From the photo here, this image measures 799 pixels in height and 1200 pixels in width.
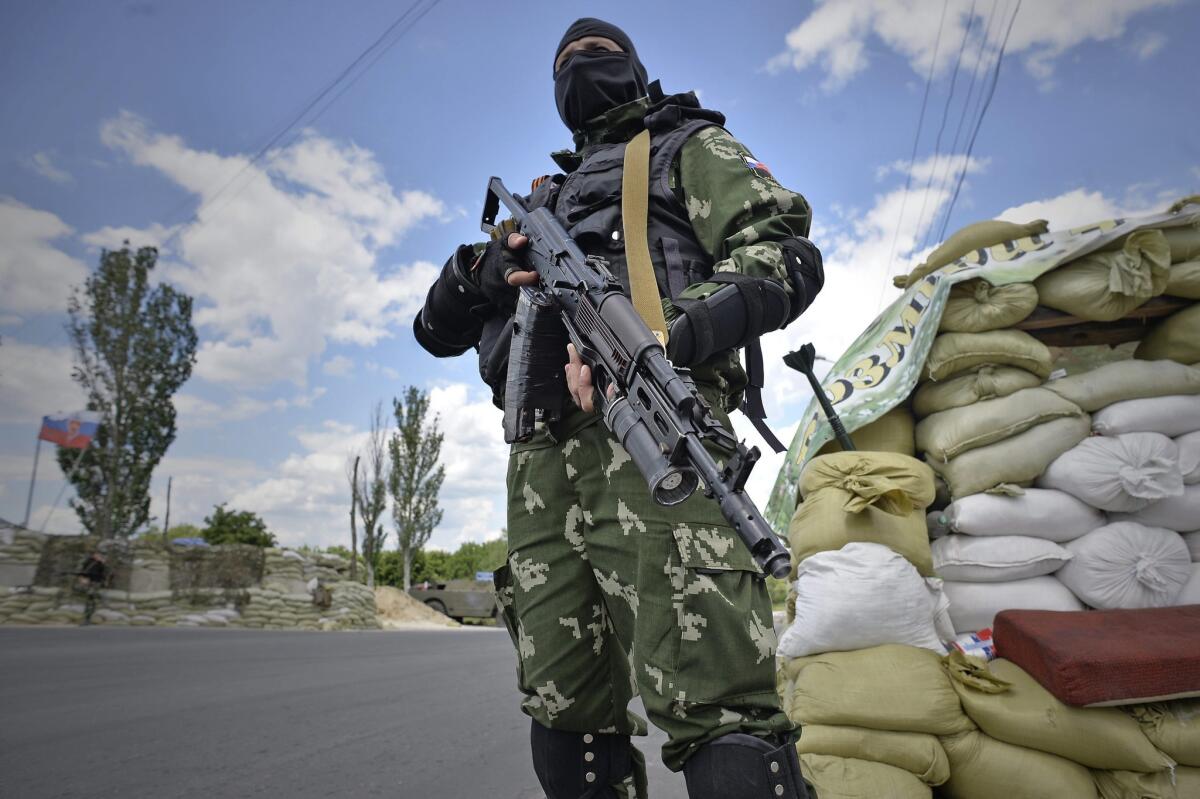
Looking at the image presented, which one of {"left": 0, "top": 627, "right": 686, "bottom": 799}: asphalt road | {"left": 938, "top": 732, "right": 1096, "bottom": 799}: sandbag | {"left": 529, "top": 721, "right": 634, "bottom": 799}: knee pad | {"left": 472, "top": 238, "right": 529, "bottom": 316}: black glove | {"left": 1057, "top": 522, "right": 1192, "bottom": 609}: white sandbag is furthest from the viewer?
{"left": 1057, "top": 522, "right": 1192, "bottom": 609}: white sandbag

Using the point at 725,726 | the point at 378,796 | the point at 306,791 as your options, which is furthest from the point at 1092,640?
the point at 306,791

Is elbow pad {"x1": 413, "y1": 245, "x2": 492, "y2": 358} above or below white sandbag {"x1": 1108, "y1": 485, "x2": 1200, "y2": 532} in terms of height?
above

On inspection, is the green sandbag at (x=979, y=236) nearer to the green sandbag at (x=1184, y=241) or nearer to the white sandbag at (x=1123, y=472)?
the green sandbag at (x=1184, y=241)

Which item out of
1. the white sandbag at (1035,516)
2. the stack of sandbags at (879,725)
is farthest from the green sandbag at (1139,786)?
the white sandbag at (1035,516)

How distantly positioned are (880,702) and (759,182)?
149 cm

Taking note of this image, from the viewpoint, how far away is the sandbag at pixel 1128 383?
2496 millimetres

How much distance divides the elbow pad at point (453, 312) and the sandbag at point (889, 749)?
1.44 metres

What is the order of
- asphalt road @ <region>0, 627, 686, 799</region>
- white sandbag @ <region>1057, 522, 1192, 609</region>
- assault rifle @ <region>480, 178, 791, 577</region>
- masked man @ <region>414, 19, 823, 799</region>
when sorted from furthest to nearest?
white sandbag @ <region>1057, 522, 1192, 609</region> < asphalt road @ <region>0, 627, 686, 799</region> < masked man @ <region>414, 19, 823, 799</region> < assault rifle @ <region>480, 178, 791, 577</region>

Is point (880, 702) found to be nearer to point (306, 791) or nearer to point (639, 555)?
point (639, 555)

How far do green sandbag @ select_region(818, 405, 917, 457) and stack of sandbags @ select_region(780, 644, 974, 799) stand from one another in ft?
3.05

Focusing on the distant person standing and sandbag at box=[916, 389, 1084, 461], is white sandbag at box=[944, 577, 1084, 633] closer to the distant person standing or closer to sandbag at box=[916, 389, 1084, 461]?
sandbag at box=[916, 389, 1084, 461]

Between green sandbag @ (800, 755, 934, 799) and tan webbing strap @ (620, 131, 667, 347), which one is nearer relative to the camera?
tan webbing strap @ (620, 131, 667, 347)

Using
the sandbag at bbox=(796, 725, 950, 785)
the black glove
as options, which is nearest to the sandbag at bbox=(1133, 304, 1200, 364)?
the sandbag at bbox=(796, 725, 950, 785)

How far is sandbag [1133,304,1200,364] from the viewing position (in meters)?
2.58
